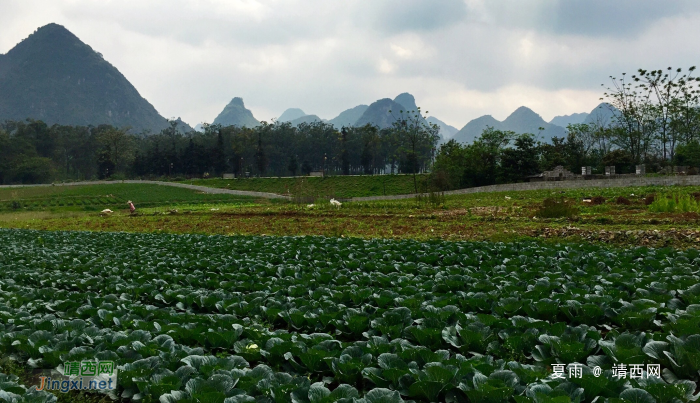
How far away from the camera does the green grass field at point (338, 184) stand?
58500mm

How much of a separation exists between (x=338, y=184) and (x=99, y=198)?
100 feet

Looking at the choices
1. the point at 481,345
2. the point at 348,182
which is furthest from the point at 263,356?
the point at 348,182

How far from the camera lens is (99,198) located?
51.6 m

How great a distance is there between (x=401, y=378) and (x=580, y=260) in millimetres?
6405

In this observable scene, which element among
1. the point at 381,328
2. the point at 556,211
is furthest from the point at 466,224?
the point at 381,328

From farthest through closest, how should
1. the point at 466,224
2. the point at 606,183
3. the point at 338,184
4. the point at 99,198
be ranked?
the point at 338,184 → the point at 99,198 → the point at 606,183 → the point at 466,224

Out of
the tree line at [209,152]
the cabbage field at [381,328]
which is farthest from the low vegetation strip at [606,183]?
the cabbage field at [381,328]

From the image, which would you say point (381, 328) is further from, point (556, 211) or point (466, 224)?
point (556, 211)

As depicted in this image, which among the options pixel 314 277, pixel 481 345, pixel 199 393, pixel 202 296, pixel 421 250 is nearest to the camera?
pixel 199 393

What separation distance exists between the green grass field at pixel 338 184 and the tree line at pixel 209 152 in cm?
1016

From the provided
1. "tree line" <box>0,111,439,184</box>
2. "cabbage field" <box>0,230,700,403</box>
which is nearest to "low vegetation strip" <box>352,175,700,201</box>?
"tree line" <box>0,111,439,184</box>

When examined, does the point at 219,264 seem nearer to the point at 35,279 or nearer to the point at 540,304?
the point at 35,279

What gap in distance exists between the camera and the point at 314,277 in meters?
8.06

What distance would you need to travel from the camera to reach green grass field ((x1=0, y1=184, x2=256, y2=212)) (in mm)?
45625
